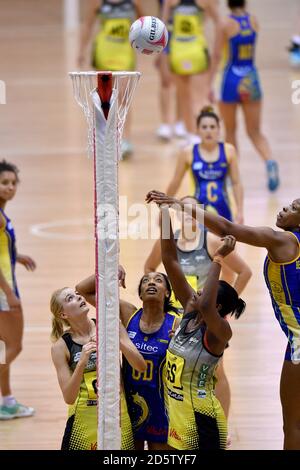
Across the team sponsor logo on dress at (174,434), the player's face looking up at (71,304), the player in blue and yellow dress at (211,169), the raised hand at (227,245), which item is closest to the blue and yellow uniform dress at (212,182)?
the player in blue and yellow dress at (211,169)

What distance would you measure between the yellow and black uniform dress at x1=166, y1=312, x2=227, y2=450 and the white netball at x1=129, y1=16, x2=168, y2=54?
1387mm

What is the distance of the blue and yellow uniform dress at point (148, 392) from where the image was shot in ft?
19.6

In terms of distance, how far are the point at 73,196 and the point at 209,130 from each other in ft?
13.8

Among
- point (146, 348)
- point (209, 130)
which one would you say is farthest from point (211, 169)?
point (146, 348)

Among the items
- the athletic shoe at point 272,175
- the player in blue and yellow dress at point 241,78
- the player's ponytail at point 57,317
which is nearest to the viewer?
the player's ponytail at point 57,317

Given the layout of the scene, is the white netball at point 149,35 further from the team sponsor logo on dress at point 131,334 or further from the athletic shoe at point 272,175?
the athletic shoe at point 272,175

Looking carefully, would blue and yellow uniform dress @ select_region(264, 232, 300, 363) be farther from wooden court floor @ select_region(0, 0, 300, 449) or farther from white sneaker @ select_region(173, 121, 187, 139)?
white sneaker @ select_region(173, 121, 187, 139)

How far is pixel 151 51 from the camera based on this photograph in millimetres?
5742

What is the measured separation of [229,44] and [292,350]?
755cm

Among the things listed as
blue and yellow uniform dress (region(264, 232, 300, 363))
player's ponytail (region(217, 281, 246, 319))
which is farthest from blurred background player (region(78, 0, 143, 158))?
player's ponytail (region(217, 281, 246, 319))

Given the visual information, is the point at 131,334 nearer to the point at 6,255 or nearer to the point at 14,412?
the point at 6,255

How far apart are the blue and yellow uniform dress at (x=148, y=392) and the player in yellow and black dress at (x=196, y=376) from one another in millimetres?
190

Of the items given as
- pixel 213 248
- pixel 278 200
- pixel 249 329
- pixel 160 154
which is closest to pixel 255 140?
pixel 278 200
